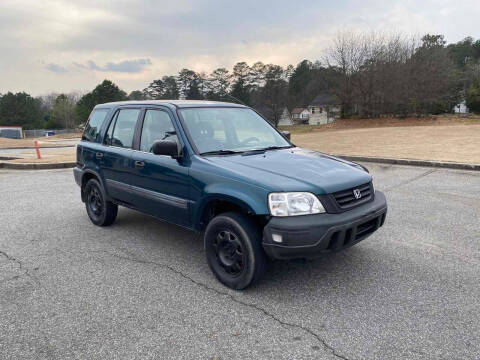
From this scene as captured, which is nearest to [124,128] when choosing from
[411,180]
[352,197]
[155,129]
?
[155,129]

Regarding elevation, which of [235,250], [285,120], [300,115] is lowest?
[235,250]

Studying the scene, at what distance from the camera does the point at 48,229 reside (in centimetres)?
521

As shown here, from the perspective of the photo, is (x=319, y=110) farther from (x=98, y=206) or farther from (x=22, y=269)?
(x=22, y=269)

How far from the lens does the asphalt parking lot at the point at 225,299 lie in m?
2.49

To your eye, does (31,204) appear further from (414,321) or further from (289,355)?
(414,321)

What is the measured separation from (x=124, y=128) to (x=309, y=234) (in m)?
3.00

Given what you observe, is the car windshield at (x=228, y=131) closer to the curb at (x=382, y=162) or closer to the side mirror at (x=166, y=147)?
the side mirror at (x=166, y=147)

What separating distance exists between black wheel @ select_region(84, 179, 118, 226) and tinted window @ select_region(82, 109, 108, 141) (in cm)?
69

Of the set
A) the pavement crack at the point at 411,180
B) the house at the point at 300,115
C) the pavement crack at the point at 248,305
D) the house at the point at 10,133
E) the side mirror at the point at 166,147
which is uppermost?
the house at the point at 300,115

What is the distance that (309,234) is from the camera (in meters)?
2.88

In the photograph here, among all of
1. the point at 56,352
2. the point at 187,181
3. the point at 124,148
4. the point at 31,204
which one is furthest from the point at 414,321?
the point at 31,204

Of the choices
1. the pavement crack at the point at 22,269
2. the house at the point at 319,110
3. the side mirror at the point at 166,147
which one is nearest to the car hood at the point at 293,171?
the side mirror at the point at 166,147

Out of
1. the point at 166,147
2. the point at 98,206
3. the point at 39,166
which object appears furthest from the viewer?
the point at 39,166

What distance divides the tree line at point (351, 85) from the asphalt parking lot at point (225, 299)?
5937 mm
